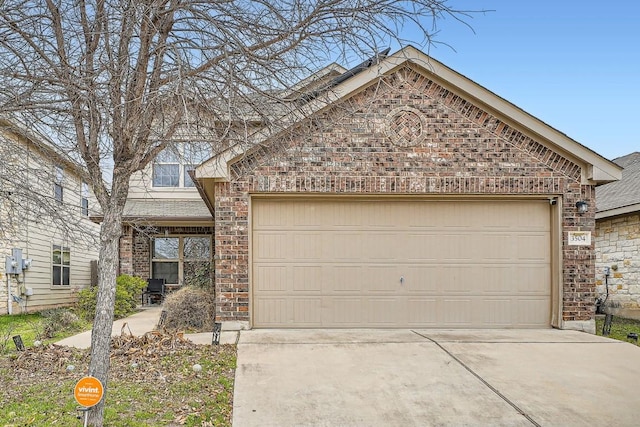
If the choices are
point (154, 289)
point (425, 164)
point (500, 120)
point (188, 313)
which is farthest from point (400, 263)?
point (154, 289)

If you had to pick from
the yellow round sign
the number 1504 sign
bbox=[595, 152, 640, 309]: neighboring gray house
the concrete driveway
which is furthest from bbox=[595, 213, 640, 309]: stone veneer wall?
the yellow round sign

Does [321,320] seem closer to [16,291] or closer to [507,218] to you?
[507,218]

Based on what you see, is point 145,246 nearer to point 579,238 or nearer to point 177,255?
point 177,255

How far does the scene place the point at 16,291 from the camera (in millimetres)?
14281

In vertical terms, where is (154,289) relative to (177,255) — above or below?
below

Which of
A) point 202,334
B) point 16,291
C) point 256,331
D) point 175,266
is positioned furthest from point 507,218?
point 16,291

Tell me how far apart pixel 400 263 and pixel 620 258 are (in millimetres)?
6939

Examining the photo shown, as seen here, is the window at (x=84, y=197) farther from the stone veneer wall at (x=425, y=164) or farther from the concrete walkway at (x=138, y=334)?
the stone veneer wall at (x=425, y=164)

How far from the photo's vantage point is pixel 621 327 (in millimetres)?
10750

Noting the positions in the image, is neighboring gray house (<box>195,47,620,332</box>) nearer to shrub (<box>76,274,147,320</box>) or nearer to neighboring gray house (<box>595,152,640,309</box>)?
neighboring gray house (<box>595,152,640,309</box>)

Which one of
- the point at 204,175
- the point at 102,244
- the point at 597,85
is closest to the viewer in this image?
the point at 102,244

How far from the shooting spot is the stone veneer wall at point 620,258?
485 inches

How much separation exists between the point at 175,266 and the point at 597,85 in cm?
1315

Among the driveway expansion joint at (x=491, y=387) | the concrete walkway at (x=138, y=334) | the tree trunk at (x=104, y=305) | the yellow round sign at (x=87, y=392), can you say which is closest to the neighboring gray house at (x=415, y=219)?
the concrete walkway at (x=138, y=334)
